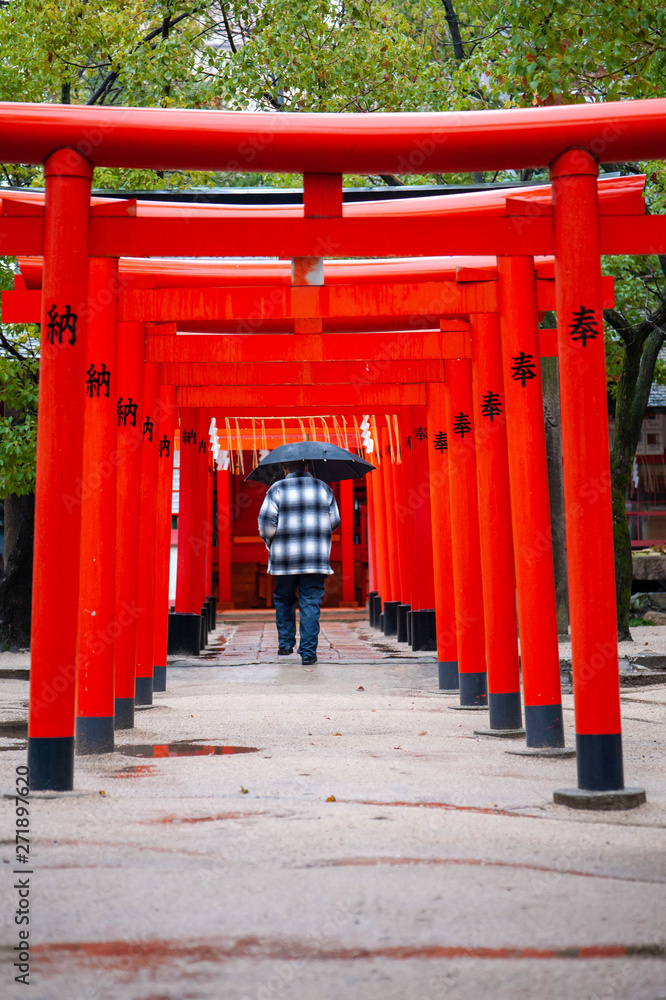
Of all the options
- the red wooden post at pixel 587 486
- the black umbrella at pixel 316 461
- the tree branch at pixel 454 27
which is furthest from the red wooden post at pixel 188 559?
the red wooden post at pixel 587 486

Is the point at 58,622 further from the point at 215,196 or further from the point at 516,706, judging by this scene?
the point at 215,196

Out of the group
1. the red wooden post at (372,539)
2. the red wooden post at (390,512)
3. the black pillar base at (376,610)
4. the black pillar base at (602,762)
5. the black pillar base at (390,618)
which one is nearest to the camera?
the black pillar base at (602,762)

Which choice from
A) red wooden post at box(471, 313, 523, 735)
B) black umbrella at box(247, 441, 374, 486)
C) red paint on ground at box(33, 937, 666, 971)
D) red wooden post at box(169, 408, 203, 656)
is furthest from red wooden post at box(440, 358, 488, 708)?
red wooden post at box(169, 408, 203, 656)

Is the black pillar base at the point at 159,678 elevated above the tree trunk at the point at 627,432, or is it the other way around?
the tree trunk at the point at 627,432

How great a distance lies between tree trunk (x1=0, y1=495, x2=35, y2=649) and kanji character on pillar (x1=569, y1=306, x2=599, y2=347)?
8.59m

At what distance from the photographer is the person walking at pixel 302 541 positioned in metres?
9.91

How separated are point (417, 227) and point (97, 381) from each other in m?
1.99

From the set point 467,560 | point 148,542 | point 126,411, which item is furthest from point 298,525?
point 126,411

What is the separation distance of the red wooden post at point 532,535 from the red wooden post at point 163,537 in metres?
3.34

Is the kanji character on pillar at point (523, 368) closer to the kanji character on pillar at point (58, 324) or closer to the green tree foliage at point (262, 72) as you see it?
the kanji character on pillar at point (58, 324)

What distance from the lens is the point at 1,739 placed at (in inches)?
222

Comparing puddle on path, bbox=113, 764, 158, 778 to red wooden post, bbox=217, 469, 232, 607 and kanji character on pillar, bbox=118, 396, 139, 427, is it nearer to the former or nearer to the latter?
kanji character on pillar, bbox=118, 396, 139, 427

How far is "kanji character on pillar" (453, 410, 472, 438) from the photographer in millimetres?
6754

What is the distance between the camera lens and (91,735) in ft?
16.5
